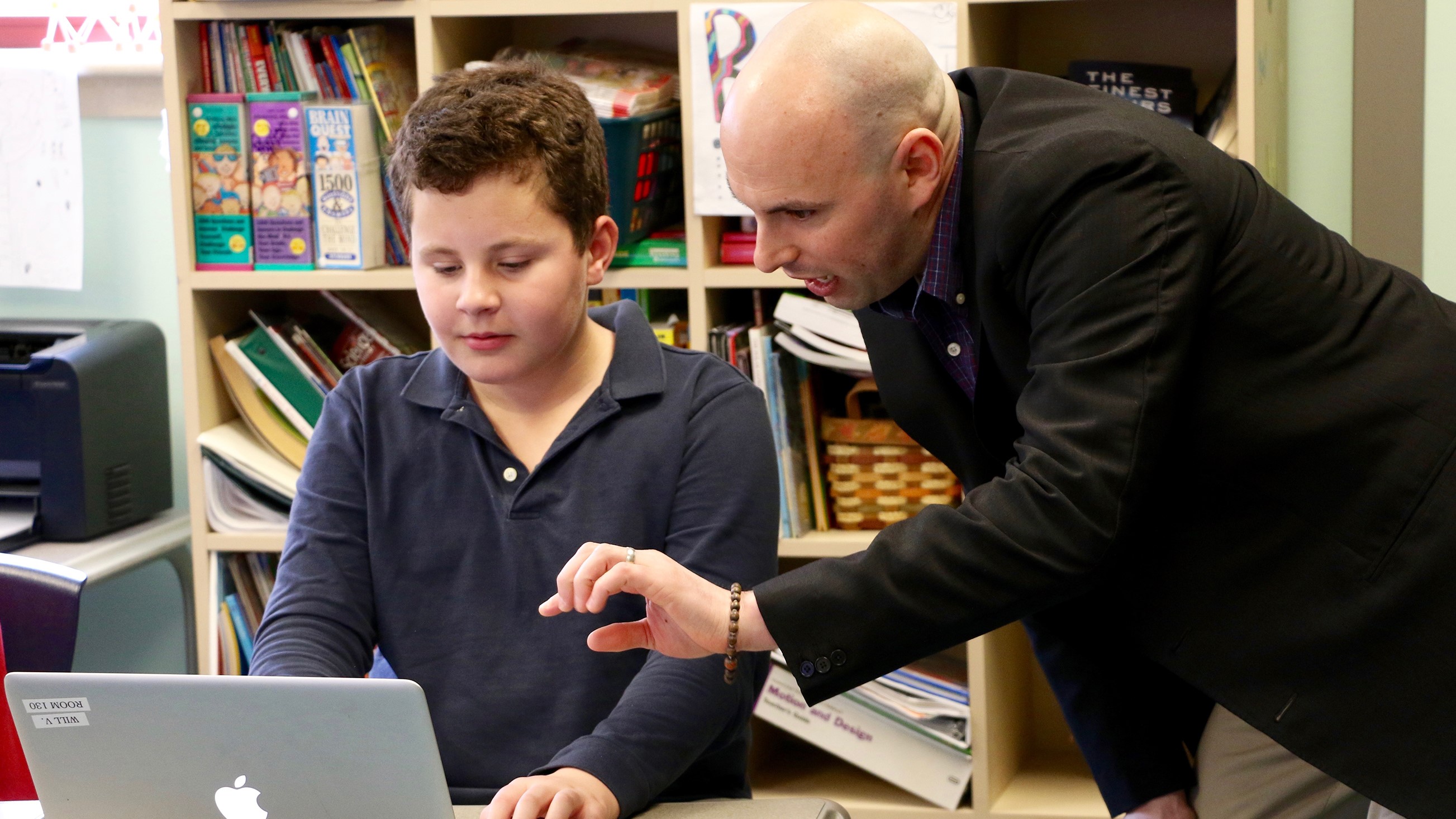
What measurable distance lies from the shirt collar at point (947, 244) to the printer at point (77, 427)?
1524 millimetres

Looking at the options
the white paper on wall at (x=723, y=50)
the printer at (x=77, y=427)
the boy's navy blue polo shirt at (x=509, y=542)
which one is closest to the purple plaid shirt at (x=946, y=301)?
the boy's navy blue polo shirt at (x=509, y=542)

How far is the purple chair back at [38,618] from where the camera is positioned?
1.31m

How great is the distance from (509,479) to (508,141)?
311 mm

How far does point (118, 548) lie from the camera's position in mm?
2123

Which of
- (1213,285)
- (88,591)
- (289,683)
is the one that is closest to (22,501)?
(88,591)

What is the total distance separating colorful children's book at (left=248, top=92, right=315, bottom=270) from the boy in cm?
83

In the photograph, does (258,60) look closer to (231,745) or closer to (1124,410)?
(231,745)

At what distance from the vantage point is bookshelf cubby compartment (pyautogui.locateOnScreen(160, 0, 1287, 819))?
1.97 m

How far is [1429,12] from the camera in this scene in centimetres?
210

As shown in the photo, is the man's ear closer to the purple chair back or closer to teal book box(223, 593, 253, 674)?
the purple chair back

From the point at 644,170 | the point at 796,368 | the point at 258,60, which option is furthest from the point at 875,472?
the point at 258,60

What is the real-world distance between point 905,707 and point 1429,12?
1.34m

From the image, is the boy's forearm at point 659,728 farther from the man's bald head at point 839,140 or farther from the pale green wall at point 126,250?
the pale green wall at point 126,250

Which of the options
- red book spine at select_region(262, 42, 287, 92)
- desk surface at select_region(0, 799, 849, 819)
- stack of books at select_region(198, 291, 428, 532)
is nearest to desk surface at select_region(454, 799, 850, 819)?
desk surface at select_region(0, 799, 849, 819)
